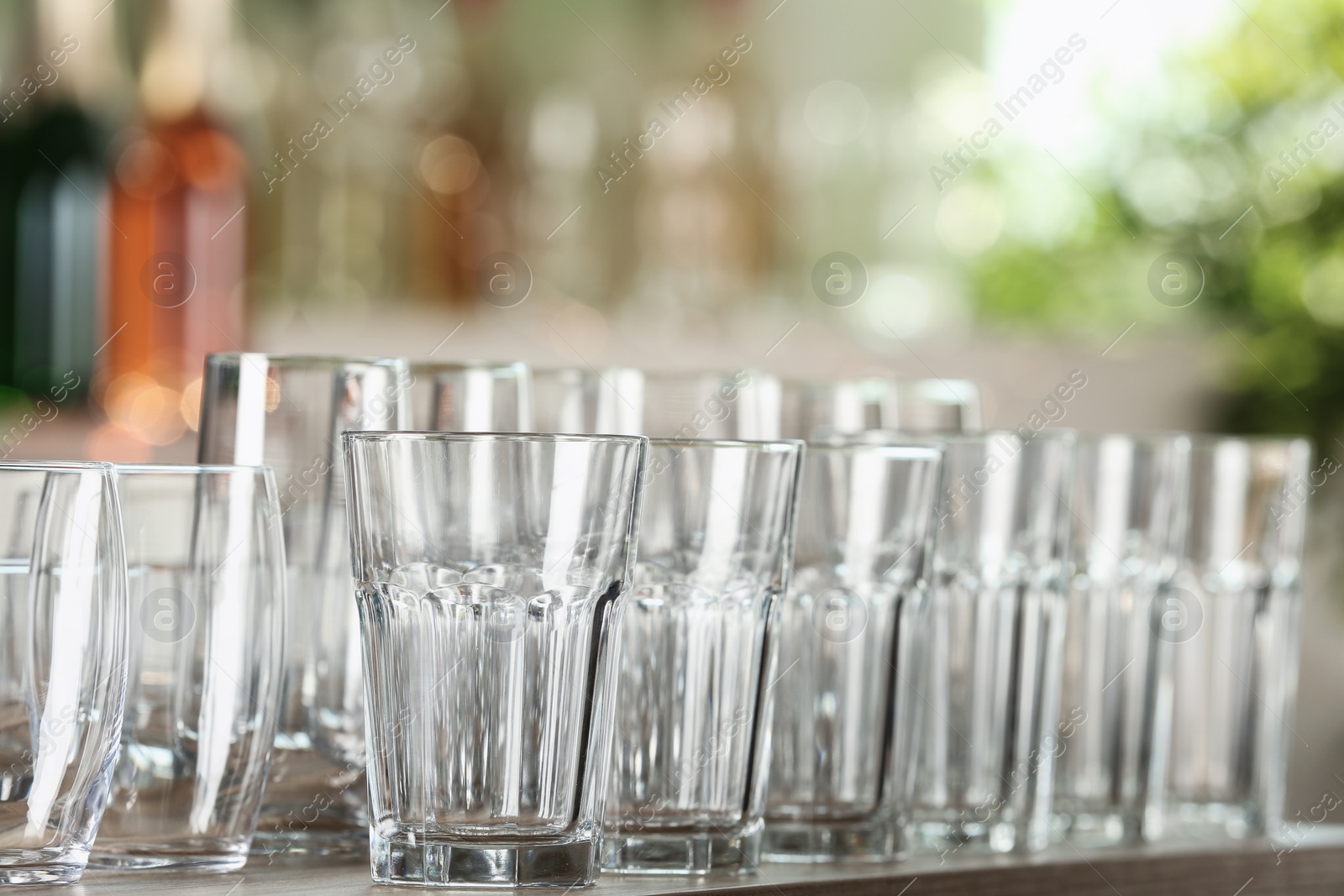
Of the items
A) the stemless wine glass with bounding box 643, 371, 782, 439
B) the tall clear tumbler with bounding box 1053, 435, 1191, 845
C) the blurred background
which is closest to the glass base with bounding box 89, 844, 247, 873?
the stemless wine glass with bounding box 643, 371, 782, 439

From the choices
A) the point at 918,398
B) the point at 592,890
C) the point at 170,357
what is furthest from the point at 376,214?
the point at 592,890

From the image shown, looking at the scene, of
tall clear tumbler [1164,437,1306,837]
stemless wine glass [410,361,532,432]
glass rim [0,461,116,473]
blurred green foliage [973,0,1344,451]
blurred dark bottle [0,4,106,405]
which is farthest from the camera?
blurred green foliage [973,0,1344,451]

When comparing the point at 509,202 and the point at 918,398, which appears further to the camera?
the point at 509,202

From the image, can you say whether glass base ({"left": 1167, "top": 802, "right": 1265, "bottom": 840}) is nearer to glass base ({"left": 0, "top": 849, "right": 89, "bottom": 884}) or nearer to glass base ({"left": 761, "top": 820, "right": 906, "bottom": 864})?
glass base ({"left": 761, "top": 820, "right": 906, "bottom": 864})

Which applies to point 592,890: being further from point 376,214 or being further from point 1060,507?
point 376,214

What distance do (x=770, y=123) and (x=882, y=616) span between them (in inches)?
54.2

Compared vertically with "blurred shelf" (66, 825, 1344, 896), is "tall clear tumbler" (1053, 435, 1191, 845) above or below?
above

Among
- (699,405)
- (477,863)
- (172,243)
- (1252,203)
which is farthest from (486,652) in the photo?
(1252,203)

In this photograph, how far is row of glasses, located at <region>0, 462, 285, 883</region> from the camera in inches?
16.6

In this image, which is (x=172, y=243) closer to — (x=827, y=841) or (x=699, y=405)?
(x=699, y=405)

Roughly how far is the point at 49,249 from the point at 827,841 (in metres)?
1.13

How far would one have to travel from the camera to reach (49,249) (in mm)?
1406

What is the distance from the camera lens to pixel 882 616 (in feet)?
1.73

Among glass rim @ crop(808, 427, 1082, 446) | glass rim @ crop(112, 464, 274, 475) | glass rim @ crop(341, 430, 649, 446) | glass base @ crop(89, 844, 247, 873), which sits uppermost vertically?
glass rim @ crop(808, 427, 1082, 446)
